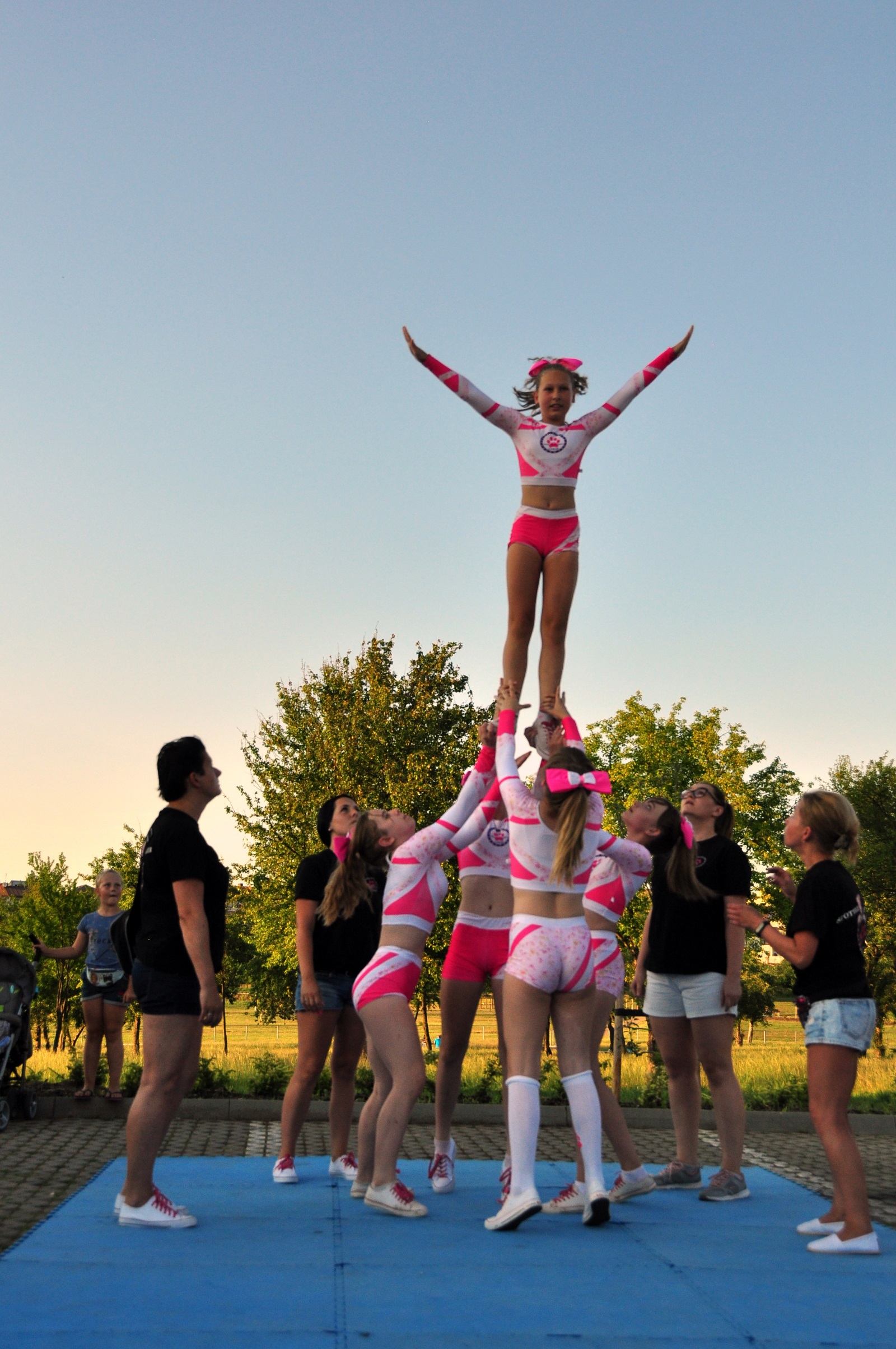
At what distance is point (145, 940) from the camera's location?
544 cm

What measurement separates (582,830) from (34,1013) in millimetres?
35435

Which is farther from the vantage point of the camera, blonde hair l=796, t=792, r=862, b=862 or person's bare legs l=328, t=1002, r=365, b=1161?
person's bare legs l=328, t=1002, r=365, b=1161

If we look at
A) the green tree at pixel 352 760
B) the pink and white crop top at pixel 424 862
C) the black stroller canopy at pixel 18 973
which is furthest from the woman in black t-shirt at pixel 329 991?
the green tree at pixel 352 760

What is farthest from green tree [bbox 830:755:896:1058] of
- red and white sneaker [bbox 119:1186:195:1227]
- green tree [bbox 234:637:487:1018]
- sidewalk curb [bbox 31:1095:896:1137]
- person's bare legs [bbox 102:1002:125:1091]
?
red and white sneaker [bbox 119:1186:195:1227]

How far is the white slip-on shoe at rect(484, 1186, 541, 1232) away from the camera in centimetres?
509

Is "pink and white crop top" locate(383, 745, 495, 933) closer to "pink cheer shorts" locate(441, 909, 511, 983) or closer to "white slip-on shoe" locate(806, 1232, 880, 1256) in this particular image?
"pink cheer shorts" locate(441, 909, 511, 983)

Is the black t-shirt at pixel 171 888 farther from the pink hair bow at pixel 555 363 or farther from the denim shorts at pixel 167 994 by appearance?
the pink hair bow at pixel 555 363

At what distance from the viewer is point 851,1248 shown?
5035 mm

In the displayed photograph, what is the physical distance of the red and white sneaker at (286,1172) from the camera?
22.0 ft

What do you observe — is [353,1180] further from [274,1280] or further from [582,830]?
[582,830]

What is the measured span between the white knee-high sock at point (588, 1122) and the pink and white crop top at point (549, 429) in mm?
3399

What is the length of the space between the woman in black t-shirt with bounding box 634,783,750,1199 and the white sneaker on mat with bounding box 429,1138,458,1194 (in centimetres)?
125

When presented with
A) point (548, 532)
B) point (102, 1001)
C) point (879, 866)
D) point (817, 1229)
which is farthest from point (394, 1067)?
point (879, 866)

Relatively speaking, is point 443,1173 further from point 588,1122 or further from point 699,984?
point 699,984
